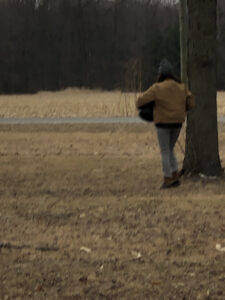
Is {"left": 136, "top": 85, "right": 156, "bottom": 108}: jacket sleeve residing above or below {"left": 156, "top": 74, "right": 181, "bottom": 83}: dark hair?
below

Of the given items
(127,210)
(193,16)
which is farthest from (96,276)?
(193,16)

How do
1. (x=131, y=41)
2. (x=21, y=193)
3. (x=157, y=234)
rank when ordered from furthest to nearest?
1. (x=131, y=41)
2. (x=21, y=193)
3. (x=157, y=234)

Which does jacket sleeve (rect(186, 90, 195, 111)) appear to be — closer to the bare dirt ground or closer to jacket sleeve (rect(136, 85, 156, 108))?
jacket sleeve (rect(136, 85, 156, 108))

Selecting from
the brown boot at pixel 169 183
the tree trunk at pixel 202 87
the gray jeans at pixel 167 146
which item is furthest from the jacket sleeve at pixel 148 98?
the brown boot at pixel 169 183

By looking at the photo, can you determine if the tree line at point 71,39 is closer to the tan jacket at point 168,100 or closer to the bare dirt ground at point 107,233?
the bare dirt ground at point 107,233

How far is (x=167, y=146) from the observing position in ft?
25.4

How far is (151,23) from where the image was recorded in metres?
75.4

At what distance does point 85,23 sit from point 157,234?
72913 millimetres

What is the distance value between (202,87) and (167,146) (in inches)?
39.1

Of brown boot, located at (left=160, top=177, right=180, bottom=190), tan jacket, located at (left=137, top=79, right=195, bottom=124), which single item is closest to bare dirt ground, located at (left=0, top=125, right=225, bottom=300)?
brown boot, located at (left=160, top=177, right=180, bottom=190)

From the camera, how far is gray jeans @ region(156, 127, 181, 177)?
25.0 ft

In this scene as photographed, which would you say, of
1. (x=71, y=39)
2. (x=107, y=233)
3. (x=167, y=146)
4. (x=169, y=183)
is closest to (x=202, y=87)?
(x=167, y=146)

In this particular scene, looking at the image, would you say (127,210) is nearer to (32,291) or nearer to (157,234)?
(157,234)

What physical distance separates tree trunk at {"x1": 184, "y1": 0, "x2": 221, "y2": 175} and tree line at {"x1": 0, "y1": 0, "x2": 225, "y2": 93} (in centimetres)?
6230
